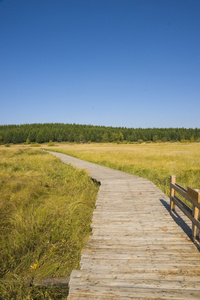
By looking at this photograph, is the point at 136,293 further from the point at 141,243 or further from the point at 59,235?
the point at 59,235

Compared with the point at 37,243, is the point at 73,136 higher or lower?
higher

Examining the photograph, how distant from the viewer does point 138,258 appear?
11.3 feet

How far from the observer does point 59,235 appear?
4996mm

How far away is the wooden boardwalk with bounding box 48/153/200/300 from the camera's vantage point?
2.62m

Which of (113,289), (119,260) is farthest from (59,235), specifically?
(113,289)

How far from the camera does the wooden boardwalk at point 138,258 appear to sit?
262cm

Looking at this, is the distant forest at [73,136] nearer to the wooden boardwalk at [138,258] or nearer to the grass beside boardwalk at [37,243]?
the grass beside boardwalk at [37,243]

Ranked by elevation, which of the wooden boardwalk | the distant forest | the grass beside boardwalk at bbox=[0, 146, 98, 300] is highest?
the distant forest

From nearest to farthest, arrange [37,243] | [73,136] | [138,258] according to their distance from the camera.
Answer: [138,258] < [37,243] < [73,136]

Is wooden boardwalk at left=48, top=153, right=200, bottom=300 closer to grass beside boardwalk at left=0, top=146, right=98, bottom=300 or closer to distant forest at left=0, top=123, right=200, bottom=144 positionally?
grass beside boardwalk at left=0, top=146, right=98, bottom=300

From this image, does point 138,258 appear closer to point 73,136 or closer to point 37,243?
point 37,243

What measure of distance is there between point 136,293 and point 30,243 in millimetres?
3038

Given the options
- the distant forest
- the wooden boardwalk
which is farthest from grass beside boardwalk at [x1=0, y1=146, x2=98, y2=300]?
the distant forest

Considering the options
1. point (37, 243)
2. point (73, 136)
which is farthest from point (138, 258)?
point (73, 136)
